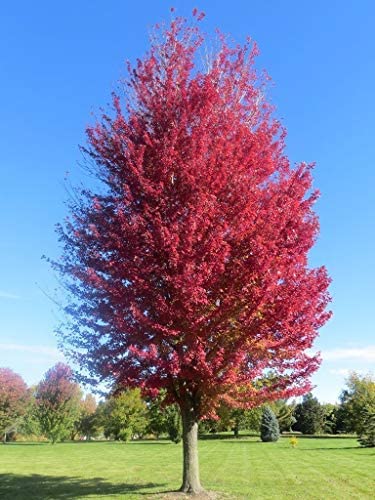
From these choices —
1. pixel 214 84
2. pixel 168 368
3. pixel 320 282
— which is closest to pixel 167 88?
pixel 214 84

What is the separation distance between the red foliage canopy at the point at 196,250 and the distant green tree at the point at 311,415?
6603 cm

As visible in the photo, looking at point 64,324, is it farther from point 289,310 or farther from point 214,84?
point 214,84

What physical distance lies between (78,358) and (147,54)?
8.23 m

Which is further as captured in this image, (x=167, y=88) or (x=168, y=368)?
(x=167, y=88)

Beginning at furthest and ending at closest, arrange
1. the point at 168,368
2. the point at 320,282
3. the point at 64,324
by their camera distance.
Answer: the point at 64,324, the point at 320,282, the point at 168,368

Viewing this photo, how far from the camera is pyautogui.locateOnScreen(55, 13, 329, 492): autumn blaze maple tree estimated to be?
10484 millimetres

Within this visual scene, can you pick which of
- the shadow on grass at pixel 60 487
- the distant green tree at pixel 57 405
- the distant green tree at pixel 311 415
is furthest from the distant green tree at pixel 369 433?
the distant green tree at pixel 311 415

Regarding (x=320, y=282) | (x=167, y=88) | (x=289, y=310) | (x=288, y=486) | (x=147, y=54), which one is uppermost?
(x=147, y=54)

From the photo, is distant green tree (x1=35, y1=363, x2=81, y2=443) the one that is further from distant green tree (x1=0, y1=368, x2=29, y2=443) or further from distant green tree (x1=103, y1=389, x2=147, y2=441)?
distant green tree (x1=0, y1=368, x2=29, y2=443)

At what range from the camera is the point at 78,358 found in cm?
1188

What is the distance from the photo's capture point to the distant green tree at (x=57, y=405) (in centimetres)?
4759

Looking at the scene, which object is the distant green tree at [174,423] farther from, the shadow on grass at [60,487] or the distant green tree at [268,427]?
the shadow on grass at [60,487]

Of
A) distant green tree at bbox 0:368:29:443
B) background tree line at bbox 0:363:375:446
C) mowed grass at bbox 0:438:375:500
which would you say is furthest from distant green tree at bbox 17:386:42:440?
mowed grass at bbox 0:438:375:500

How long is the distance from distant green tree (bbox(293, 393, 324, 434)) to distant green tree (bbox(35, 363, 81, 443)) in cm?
3851
